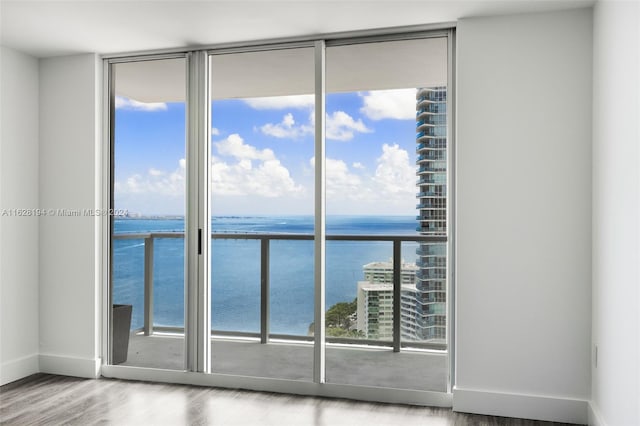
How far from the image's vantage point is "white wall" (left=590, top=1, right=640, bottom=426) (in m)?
2.22

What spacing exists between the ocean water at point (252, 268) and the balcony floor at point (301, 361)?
13 centimetres

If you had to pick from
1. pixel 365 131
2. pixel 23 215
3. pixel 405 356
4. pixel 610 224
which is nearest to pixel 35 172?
pixel 23 215

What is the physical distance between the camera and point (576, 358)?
3064mm

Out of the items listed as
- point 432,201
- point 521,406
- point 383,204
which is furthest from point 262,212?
point 521,406

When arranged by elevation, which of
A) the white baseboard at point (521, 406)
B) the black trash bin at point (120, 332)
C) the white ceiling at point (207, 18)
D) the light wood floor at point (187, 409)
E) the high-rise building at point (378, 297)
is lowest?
the light wood floor at point (187, 409)

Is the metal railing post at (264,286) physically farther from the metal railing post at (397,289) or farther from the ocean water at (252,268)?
the metal railing post at (397,289)

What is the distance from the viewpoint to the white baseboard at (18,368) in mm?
3789

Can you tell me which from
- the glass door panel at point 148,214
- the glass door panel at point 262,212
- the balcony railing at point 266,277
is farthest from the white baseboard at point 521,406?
the glass door panel at point 148,214

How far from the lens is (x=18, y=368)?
391 cm

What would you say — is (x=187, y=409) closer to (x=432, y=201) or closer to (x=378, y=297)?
(x=378, y=297)

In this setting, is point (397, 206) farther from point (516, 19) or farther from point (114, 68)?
point (114, 68)

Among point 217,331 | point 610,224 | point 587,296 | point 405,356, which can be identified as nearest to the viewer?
point 610,224

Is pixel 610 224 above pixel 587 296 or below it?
above

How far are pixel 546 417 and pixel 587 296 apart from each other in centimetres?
75
